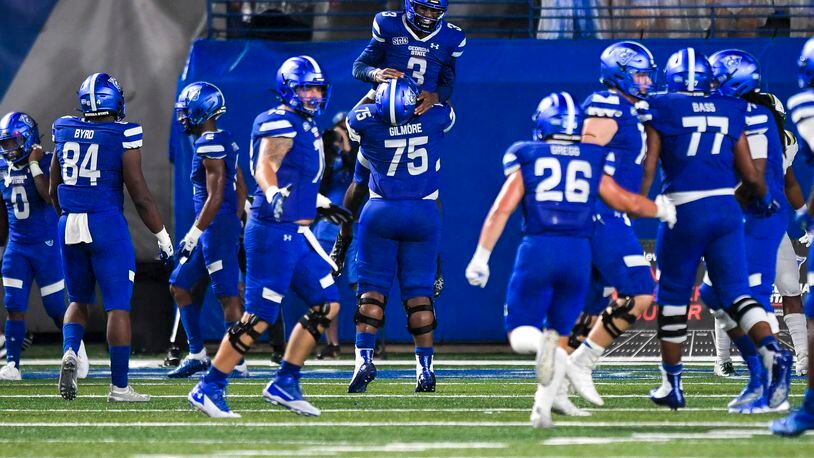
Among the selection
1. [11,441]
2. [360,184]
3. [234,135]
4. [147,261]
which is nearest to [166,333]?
[147,261]

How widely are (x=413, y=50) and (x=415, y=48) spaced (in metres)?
0.02

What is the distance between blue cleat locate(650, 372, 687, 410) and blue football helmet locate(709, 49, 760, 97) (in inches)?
67.9

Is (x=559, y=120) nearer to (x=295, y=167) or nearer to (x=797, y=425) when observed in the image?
(x=295, y=167)

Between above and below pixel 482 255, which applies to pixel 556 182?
above

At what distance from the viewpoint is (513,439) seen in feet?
21.2

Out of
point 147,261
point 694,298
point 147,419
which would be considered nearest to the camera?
point 147,419

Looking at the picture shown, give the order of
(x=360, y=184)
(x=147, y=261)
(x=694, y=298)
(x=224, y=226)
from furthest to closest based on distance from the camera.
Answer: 1. (x=147, y=261)
2. (x=694, y=298)
3. (x=224, y=226)
4. (x=360, y=184)

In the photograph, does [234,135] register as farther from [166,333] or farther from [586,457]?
[586,457]

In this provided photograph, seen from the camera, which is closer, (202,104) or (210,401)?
(210,401)

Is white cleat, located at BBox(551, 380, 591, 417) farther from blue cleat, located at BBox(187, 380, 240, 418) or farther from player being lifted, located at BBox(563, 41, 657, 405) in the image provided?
blue cleat, located at BBox(187, 380, 240, 418)

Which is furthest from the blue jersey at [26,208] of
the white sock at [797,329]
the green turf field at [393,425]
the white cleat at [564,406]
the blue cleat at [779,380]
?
the blue cleat at [779,380]

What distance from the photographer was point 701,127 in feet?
25.7

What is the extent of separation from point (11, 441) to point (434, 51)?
170 inches

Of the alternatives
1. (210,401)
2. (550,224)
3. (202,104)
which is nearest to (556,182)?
(550,224)
